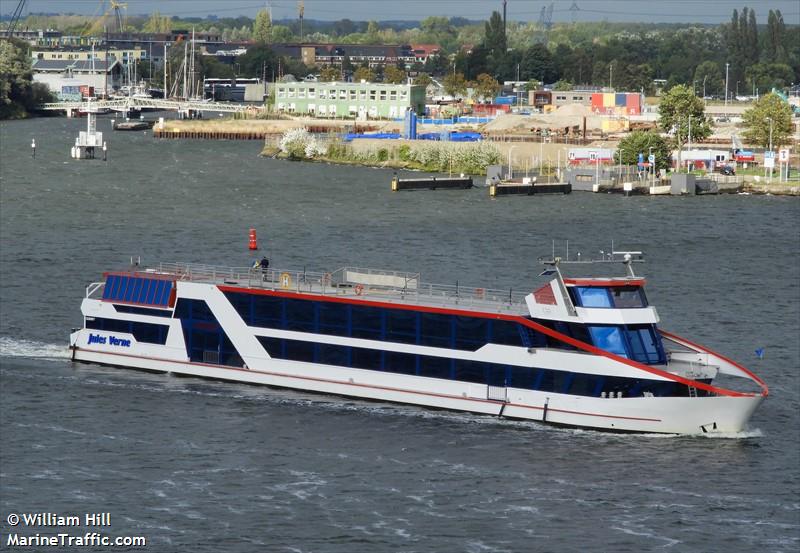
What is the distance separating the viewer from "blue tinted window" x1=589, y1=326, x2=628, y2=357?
45938 millimetres

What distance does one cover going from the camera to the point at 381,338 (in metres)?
49.5

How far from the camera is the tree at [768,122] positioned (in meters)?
152

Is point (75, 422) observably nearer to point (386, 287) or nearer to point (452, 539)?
point (386, 287)

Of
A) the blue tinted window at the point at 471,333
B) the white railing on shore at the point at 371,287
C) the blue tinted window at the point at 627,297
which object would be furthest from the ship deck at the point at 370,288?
the blue tinted window at the point at 627,297

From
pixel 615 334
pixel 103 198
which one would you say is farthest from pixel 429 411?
pixel 103 198

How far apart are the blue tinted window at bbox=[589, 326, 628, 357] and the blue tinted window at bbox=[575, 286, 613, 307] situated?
2.35 feet

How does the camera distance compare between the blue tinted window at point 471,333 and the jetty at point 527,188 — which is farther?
the jetty at point 527,188

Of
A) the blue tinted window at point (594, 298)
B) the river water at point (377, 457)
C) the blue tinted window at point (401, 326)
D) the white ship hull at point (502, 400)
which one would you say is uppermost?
the blue tinted window at point (594, 298)

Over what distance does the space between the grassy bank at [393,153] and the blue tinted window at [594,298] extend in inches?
3893

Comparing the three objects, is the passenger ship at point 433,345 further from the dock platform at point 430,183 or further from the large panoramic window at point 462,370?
the dock platform at point 430,183

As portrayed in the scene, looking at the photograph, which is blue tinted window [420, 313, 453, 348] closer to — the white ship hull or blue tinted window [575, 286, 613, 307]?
the white ship hull

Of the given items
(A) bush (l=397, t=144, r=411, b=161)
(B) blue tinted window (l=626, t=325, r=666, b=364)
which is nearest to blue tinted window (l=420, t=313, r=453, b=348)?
(B) blue tinted window (l=626, t=325, r=666, b=364)

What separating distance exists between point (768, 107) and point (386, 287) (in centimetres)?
10906

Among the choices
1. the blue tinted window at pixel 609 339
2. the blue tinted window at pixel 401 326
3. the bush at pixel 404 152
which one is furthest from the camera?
the bush at pixel 404 152
